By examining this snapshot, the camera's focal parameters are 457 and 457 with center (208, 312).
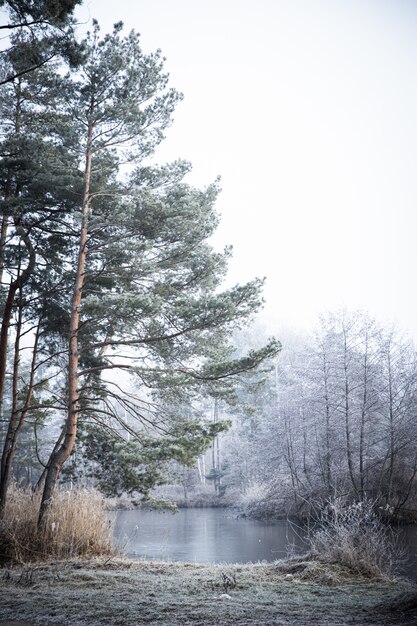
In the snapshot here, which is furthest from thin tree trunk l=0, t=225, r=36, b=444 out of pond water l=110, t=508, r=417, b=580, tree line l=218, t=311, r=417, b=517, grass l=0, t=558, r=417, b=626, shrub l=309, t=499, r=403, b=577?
tree line l=218, t=311, r=417, b=517

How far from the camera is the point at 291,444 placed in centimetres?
2723

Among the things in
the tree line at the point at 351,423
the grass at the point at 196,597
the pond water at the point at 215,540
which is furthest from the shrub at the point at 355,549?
the tree line at the point at 351,423

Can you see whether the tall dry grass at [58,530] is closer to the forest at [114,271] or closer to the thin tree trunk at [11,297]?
the forest at [114,271]

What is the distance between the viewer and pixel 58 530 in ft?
26.6

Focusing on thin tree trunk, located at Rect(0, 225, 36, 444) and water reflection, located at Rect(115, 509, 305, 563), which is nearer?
thin tree trunk, located at Rect(0, 225, 36, 444)

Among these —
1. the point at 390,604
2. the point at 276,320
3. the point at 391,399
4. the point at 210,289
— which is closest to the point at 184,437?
the point at 210,289

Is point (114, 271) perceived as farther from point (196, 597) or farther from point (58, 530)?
point (196, 597)

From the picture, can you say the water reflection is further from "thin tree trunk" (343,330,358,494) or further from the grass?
the grass

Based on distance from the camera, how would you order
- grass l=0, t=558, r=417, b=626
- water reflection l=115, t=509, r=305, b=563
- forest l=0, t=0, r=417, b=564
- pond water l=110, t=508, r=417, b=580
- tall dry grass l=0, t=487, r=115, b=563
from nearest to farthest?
grass l=0, t=558, r=417, b=626
tall dry grass l=0, t=487, r=115, b=563
forest l=0, t=0, r=417, b=564
pond water l=110, t=508, r=417, b=580
water reflection l=115, t=509, r=305, b=563

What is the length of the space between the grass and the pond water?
11.4 ft

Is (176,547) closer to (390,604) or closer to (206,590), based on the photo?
(206,590)

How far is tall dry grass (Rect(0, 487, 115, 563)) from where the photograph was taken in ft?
25.3

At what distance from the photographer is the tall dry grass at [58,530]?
772 cm

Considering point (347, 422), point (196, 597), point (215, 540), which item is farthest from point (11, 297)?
point (347, 422)
